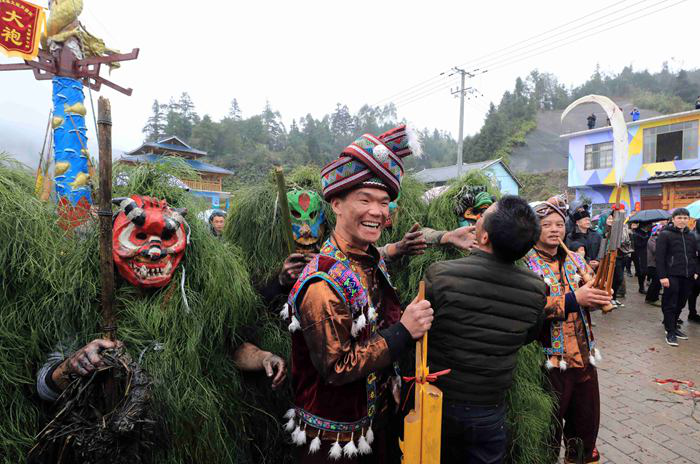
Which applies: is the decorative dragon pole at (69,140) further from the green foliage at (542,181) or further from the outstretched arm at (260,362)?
the green foliage at (542,181)

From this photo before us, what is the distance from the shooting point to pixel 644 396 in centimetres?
425

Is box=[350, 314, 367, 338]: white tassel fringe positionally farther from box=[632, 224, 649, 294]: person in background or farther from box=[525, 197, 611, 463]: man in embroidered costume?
box=[632, 224, 649, 294]: person in background

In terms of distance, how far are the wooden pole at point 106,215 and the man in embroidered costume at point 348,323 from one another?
757mm

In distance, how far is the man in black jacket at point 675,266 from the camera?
5.74 m

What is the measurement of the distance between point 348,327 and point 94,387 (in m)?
1.03

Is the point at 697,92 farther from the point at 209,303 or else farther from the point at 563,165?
the point at 209,303

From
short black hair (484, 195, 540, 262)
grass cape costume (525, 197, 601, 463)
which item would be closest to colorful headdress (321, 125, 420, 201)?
short black hair (484, 195, 540, 262)

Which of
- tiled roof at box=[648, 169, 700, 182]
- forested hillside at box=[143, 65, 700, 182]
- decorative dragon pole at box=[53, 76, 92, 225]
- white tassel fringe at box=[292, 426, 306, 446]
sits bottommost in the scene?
white tassel fringe at box=[292, 426, 306, 446]

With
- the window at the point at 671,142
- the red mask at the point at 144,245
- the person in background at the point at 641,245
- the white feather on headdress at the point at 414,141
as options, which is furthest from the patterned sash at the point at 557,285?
the window at the point at 671,142

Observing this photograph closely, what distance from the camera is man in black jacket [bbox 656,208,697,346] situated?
18.8 ft

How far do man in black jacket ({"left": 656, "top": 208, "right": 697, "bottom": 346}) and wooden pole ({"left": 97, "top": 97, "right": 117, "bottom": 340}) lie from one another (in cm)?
713

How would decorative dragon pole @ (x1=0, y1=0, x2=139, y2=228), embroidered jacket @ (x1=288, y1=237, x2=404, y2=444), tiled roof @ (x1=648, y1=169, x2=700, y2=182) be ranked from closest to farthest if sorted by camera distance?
embroidered jacket @ (x1=288, y1=237, x2=404, y2=444) < decorative dragon pole @ (x1=0, y1=0, x2=139, y2=228) < tiled roof @ (x1=648, y1=169, x2=700, y2=182)

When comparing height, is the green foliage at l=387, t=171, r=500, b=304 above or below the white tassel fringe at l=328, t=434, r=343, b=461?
above

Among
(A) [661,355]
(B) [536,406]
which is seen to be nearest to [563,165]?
(A) [661,355]
